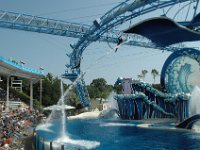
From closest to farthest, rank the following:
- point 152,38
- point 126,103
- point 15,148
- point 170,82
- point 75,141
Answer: point 15,148 → point 75,141 → point 152,38 → point 170,82 → point 126,103

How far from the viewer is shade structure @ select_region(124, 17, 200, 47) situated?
23156 millimetres

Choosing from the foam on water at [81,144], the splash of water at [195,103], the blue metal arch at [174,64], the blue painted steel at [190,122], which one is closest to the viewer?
the foam on water at [81,144]

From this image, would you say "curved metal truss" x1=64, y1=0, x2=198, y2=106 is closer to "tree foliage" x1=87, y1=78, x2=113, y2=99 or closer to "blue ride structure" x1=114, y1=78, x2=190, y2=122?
"blue ride structure" x1=114, y1=78, x2=190, y2=122

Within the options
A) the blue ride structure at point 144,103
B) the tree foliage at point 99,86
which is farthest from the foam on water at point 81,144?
the tree foliage at point 99,86

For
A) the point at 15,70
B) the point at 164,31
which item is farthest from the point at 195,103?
the point at 15,70

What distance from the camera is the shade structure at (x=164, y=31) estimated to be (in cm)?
2316

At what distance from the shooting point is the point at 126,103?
3228cm

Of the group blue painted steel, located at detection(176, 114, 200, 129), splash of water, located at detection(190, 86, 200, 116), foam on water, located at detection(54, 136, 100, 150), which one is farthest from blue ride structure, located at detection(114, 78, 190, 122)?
foam on water, located at detection(54, 136, 100, 150)

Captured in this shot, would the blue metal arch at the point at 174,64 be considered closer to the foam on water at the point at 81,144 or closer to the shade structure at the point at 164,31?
the shade structure at the point at 164,31

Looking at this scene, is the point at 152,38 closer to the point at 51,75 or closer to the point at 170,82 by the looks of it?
the point at 170,82

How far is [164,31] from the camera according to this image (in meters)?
24.9

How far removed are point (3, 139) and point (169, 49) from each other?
1288 inches

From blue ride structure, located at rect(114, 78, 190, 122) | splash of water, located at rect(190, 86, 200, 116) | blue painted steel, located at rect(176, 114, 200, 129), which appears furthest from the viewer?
blue ride structure, located at rect(114, 78, 190, 122)

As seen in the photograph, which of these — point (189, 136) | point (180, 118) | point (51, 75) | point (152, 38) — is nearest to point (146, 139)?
point (189, 136)
